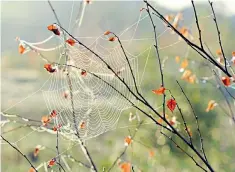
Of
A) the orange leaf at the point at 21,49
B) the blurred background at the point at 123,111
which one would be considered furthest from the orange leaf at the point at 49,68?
the blurred background at the point at 123,111

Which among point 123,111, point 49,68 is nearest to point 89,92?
point 49,68

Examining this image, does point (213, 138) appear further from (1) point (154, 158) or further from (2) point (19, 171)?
(2) point (19, 171)

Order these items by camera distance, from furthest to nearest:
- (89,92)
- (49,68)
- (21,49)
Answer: (89,92), (21,49), (49,68)

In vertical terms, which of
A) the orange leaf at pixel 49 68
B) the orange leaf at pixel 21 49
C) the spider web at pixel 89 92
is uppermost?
the spider web at pixel 89 92

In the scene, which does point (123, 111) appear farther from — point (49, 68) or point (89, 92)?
point (49, 68)

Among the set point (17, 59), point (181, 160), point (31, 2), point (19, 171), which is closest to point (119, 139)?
point (181, 160)

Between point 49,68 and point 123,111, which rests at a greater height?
point 123,111

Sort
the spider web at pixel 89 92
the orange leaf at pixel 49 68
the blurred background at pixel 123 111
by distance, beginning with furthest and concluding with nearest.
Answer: the blurred background at pixel 123 111, the spider web at pixel 89 92, the orange leaf at pixel 49 68

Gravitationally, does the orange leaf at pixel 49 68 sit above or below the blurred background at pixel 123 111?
below

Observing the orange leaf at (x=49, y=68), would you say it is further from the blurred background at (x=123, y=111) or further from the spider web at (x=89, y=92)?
the blurred background at (x=123, y=111)

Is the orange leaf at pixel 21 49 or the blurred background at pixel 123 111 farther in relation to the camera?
the blurred background at pixel 123 111

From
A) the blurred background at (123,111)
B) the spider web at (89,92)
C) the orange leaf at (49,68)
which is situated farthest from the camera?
the blurred background at (123,111)
